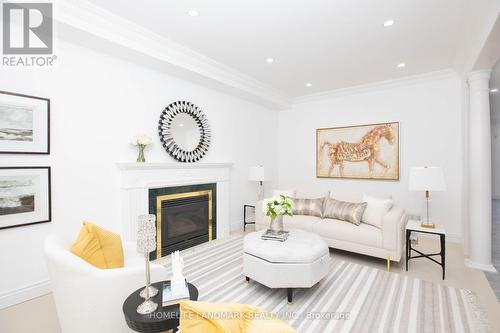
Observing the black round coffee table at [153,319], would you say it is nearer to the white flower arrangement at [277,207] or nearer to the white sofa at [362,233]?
the white flower arrangement at [277,207]

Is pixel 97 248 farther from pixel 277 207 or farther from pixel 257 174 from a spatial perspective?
pixel 257 174

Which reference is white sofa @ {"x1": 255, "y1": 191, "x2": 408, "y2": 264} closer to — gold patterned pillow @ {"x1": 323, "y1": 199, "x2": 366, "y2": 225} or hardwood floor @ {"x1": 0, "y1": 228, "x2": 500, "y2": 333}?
gold patterned pillow @ {"x1": 323, "y1": 199, "x2": 366, "y2": 225}

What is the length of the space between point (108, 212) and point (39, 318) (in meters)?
1.16

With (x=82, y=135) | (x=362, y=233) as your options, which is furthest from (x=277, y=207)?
(x=82, y=135)

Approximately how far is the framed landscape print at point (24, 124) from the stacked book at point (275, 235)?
98.6 inches

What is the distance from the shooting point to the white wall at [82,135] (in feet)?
7.75

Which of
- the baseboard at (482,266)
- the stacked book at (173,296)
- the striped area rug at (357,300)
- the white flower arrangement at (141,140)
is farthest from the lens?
the white flower arrangement at (141,140)

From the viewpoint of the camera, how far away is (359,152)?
4777 millimetres

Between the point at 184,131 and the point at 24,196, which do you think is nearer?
the point at 24,196

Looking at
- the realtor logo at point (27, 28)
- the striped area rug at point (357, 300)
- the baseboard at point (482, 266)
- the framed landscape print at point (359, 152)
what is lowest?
the striped area rug at point (357, 300)

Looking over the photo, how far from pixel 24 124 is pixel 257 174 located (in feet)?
11.1

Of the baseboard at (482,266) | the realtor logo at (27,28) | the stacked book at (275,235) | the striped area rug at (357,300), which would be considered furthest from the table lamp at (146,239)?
the baseboard at (482,266)

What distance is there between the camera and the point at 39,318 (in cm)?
211

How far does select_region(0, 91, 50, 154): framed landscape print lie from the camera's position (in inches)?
89.4
